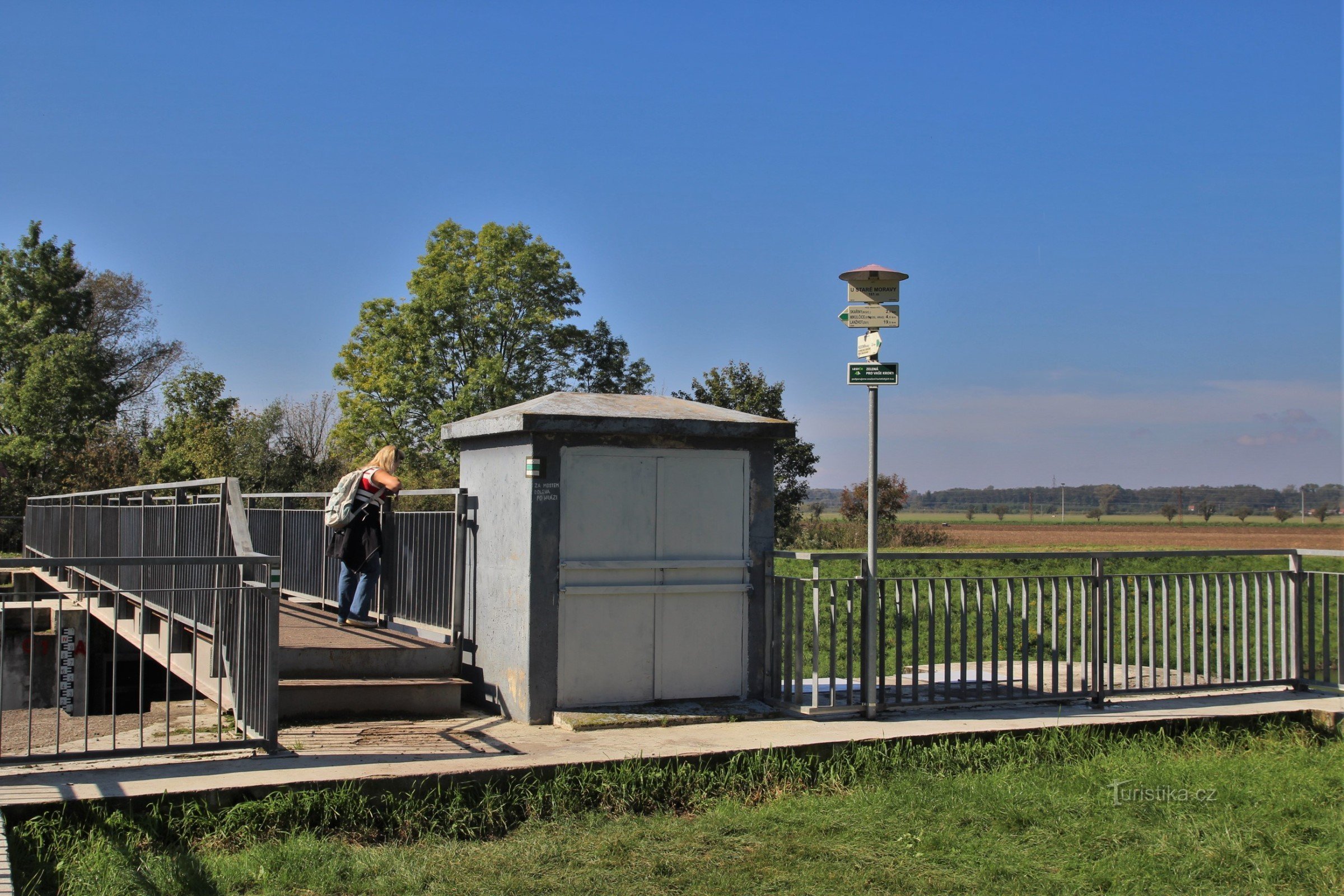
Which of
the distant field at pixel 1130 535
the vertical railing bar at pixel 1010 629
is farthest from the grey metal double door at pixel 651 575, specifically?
the distant field at pixel 1130 535

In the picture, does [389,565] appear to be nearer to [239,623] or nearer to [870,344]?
[239,623]

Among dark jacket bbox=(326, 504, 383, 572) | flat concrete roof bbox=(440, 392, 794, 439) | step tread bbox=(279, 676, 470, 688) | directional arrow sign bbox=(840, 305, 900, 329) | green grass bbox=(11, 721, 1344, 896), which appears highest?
directional arrow sign bbox=(840, 305, 900, 329)

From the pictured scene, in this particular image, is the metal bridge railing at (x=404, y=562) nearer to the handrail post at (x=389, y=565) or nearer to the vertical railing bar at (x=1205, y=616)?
the handrail post at (x=389, y=565)

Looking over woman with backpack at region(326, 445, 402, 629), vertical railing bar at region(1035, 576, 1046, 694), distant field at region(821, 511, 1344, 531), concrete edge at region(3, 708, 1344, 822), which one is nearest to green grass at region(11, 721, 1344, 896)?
concrete edge at region(3, 708, 1344, 822)

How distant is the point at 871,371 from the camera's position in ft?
25.2

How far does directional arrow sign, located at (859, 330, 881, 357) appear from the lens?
304 inches

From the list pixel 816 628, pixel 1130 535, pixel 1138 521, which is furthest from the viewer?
pixel 1138 521

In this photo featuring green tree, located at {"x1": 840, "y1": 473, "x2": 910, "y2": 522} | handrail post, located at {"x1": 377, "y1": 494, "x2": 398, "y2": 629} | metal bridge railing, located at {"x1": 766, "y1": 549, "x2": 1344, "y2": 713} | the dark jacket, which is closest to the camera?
metal bridge railing, located at {"x1": 766, "y1": 549, "x2": 1344, "y2": 713}

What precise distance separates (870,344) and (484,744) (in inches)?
148

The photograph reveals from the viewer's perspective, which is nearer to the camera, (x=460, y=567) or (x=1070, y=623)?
(x=1070, y=623)

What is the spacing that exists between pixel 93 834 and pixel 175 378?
45.9m

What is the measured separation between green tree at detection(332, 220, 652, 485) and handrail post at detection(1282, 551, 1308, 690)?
1324 inches

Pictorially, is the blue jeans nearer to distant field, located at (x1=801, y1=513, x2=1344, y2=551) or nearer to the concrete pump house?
the concrete pump house

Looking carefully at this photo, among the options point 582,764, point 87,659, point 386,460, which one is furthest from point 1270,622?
point 87,659
